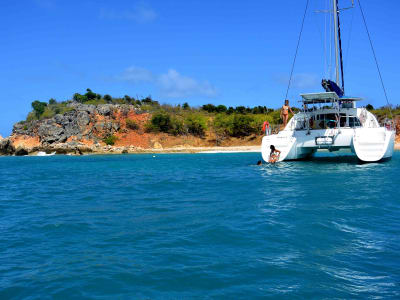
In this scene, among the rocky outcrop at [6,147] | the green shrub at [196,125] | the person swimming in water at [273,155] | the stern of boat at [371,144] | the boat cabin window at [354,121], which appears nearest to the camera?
the stern of boat at [371,144]

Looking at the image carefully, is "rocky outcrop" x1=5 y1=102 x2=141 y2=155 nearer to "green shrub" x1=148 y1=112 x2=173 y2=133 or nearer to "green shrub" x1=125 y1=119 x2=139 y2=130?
"green shrub" x1=125 y1=119 x2=139 y2=130

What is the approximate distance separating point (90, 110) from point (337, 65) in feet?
174

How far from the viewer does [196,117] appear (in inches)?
2699

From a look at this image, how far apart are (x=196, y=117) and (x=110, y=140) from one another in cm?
1590

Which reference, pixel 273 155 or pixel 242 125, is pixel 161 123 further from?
pixel 273 155

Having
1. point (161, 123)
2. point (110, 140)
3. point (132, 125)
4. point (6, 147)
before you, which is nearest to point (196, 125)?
point (161, 123)

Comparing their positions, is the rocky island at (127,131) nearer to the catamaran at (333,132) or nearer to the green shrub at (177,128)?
the green shrub at (177,128)

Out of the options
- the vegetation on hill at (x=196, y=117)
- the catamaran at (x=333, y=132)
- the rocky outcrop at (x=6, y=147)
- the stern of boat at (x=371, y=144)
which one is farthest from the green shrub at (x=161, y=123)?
the stern of boat at (x=371, y=144)

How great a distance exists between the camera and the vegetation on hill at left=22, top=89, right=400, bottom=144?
64.4m

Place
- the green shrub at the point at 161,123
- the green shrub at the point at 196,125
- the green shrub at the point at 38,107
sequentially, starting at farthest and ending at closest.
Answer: the green shrub at the point at 38,107 < the green shrub at the point at 161,123 < the green shrub at the point at 196,125

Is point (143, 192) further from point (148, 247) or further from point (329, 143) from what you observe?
point (329, 143)

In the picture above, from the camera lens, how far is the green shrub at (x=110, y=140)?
6481 centimetres

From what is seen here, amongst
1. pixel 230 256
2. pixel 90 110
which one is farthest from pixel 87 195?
pixel 90 110

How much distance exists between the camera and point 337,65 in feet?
85.7
